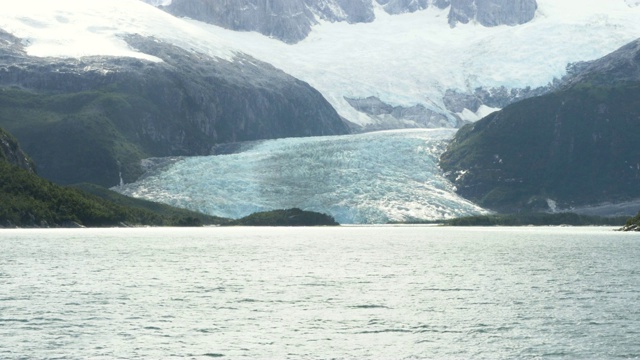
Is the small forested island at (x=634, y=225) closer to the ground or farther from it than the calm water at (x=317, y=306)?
closer to the ground

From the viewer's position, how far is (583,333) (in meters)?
51.4

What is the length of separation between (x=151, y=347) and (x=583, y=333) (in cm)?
2273

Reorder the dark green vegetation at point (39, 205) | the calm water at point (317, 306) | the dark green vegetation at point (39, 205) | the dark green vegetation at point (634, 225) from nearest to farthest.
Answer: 1. the calm water at point (317, 306)
2. the dark green vegetation at point (39, 205)
3. the dark green vegetation at point (39, 205)
4. the dark green vegetation at point (634, 225)

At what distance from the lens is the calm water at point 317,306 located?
157 ft

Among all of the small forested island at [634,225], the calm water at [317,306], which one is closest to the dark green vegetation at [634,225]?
the small forested island at [634,225]

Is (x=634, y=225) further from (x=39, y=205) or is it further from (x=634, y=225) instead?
(x=39, y=205)

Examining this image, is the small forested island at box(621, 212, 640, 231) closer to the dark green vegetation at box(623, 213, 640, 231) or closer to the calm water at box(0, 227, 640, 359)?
the dark green vegetation at box(623, 213, 640, 231)

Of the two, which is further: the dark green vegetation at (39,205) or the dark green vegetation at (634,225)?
the dark green vegetation at (634,225)

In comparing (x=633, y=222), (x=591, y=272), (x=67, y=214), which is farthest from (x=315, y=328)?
(x=633, y=222)

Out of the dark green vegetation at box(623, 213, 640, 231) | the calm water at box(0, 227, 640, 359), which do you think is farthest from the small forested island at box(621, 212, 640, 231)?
the calm water at box(0, 227, 640, 359)

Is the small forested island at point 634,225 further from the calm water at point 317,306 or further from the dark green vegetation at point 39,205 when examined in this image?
the dark green vegetation at point 39,205

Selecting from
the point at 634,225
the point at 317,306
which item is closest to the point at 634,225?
the point at 634,225

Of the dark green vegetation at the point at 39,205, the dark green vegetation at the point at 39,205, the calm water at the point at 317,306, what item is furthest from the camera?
the dark green vegetation at the point at 39,205

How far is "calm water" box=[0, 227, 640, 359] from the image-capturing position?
157ft
